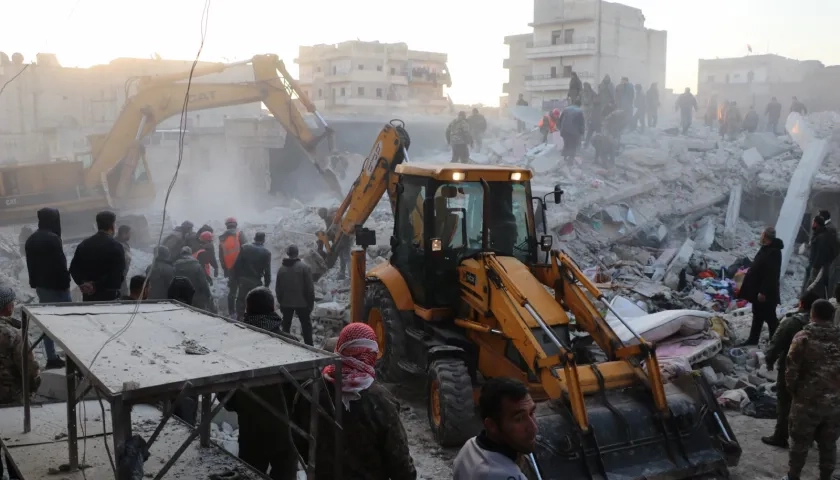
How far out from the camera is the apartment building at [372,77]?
4784 centimetres

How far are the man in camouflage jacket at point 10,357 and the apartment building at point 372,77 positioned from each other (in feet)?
137

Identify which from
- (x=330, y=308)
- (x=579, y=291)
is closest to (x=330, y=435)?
(x=579, y=291)

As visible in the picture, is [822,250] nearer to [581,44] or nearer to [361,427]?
[361,427]

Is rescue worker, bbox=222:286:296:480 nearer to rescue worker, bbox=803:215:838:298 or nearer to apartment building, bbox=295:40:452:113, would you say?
rescue worker, bbox=803:215:838:298

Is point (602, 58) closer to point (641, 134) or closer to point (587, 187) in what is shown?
point (641, 134)

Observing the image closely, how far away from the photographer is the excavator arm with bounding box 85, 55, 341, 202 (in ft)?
50.3

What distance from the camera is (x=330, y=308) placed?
34.7 ft

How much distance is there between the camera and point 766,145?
21.9 metres

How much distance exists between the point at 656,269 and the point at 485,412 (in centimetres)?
1180

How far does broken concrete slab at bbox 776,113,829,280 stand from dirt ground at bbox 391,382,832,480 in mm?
8376

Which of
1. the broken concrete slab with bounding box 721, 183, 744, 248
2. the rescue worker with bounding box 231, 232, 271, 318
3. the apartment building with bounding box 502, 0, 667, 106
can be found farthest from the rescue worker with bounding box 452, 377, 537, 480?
the apartment building with bounding box 502, 0, 667, 106

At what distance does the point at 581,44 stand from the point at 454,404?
121 ft

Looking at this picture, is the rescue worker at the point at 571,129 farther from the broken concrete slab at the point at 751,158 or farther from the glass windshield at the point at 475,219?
the glass windshield at the point at 475,219

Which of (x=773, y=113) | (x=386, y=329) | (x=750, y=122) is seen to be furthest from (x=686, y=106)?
(x=386, y=329)
